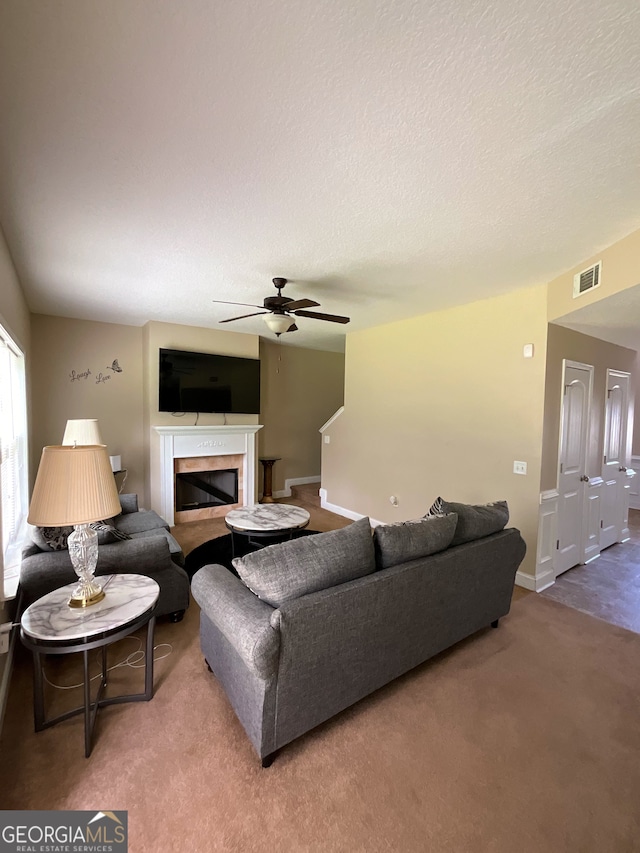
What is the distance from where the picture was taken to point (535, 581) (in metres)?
3.15

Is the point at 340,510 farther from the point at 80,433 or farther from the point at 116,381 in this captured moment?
the point at 116,381

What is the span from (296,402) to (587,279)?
15.0ft

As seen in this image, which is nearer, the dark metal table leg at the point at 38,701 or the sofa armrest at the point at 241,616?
the sofa armrest at the point at 241,616

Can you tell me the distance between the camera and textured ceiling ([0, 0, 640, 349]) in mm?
1039

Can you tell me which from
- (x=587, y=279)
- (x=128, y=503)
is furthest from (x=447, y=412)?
(x=128, y=503)

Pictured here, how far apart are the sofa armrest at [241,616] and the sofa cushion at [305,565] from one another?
90 millimetres

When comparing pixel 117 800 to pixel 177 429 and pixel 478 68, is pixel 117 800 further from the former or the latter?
pixel 177 429

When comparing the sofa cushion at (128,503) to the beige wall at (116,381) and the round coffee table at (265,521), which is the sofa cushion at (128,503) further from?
the round coffee table at (265,521)

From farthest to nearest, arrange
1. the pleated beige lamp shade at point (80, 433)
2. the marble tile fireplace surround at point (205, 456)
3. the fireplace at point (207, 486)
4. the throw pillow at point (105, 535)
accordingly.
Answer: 1. the fireplace at point (207, 486)
2. the marble tile fireplace surround at point (205, 456)
3. the pleated beige lamp shade at point (80, 433)
4. the throw pillow at point (105, 535)

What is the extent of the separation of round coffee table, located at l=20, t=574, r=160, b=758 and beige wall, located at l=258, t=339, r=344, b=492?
4.26m

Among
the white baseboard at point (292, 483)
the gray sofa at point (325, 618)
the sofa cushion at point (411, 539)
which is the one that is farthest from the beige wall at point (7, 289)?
the white baseboard at point (292, 483)

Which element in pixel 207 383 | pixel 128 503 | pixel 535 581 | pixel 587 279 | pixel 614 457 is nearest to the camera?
pixel 587 279

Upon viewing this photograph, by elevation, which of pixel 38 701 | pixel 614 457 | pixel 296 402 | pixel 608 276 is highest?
pixel 608 276

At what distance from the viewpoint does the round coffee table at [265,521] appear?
10.1 ft
